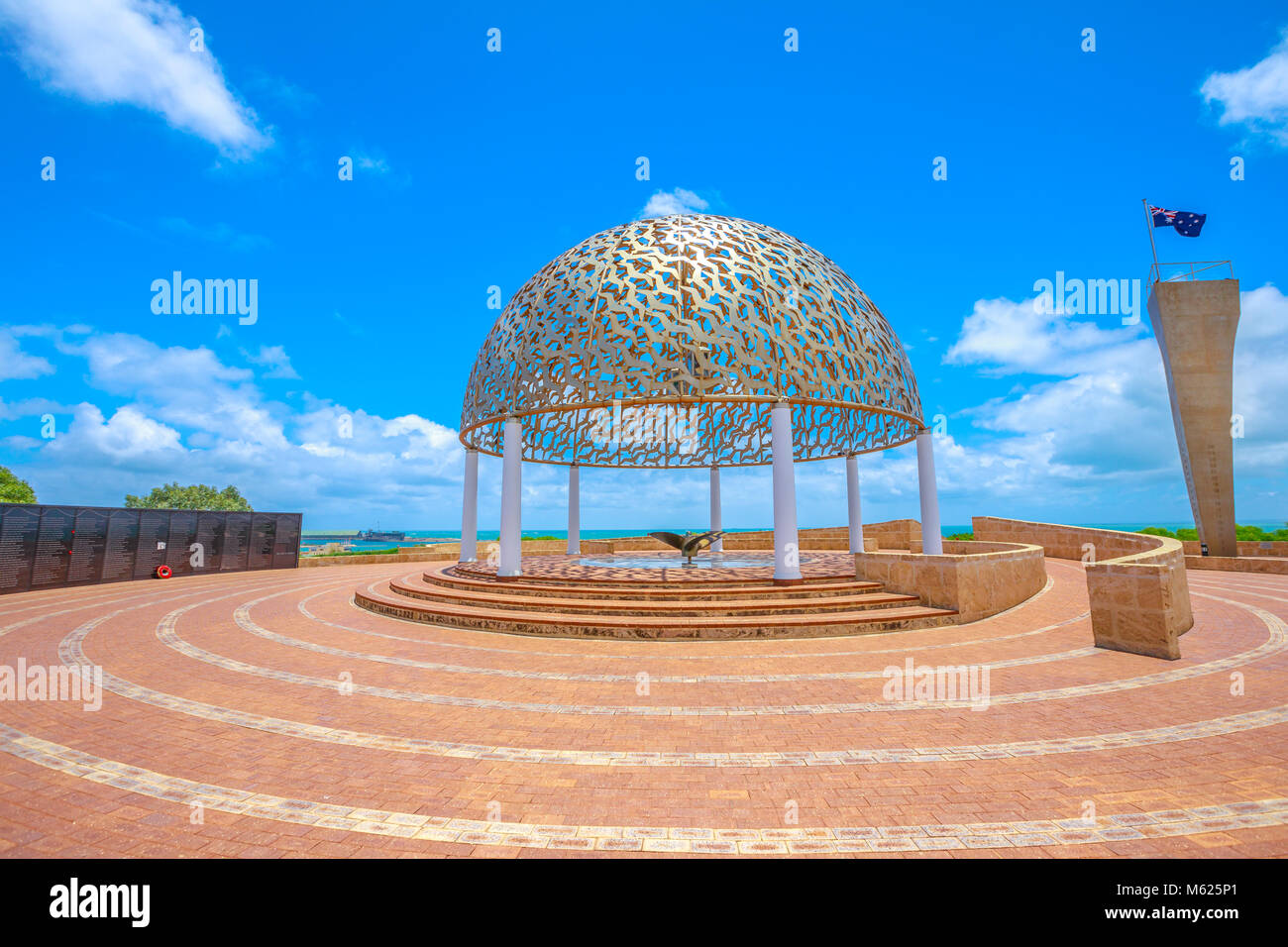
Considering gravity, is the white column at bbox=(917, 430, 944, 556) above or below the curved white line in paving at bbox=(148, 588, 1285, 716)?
above

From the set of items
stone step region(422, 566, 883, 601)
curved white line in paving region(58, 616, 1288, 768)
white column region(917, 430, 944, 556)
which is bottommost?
curved white line in paving region(58, 616, 1288, 768)

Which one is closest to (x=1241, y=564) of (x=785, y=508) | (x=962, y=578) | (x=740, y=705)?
(x=962, y=578)

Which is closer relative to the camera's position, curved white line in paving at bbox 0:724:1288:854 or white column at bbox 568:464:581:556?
curved white line in paving at bbox 0:724:1288:854

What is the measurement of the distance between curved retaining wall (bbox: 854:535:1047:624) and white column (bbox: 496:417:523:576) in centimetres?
933

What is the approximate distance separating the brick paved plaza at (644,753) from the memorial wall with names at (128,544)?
40.9 ft

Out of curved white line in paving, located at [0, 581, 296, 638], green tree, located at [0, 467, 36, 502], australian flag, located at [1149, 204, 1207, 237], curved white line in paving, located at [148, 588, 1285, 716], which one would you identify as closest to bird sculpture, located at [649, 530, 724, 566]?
curved white line in paving, located at [148, 588, 1285, 716]

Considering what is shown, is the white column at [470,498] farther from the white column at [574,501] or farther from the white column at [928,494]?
the white column at [928,494]

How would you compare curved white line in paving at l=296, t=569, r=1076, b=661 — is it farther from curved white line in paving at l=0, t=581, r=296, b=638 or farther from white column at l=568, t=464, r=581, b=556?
white column at l=568, t=464, r=581, b=556

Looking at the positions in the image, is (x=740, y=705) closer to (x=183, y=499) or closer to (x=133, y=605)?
(x=133, y=605)

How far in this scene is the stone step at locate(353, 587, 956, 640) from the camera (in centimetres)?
1069

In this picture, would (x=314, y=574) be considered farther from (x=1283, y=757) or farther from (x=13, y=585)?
(x=1283, y=757)

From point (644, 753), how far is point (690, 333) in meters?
11.3
